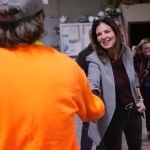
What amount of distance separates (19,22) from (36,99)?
0.83 ft

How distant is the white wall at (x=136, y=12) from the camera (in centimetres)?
828

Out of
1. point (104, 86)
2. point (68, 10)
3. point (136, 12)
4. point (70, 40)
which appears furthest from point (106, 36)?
point (68, 10)

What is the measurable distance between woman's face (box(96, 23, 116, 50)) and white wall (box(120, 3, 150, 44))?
606 centimetres

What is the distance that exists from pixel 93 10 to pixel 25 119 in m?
8.53

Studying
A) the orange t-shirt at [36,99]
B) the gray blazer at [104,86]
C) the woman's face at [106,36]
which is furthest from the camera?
the woman's face at [106,36]

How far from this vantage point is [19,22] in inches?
45.4

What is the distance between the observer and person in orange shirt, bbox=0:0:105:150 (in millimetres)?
1128

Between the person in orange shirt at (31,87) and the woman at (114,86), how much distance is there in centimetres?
110

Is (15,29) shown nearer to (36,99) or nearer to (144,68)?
(36,99)

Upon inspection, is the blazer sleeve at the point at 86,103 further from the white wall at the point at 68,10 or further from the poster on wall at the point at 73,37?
the white wall at the point at 68,10

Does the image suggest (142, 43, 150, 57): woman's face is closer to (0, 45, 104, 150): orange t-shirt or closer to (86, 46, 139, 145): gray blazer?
(86, 46, 139, 145): gray blazer

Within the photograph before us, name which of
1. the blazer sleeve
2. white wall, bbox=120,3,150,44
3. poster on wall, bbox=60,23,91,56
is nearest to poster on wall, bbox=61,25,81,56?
poster on wall, bbox=60,23,91,56

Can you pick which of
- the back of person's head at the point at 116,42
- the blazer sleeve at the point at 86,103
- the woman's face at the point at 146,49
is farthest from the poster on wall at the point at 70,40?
the blazer sleeve at the point at 86,103

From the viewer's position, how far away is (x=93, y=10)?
31.0ft
